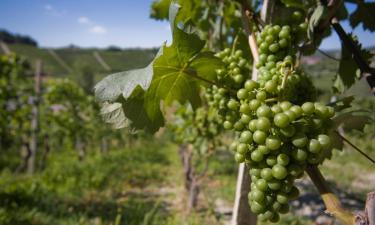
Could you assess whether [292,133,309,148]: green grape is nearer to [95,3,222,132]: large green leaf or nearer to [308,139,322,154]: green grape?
[308,139,322,154]: green grape

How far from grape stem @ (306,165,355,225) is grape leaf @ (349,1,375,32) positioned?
46.5 inches

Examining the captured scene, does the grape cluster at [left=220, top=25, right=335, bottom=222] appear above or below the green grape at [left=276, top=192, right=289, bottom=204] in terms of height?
above

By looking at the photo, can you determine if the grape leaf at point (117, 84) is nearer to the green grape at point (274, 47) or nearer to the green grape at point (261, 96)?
the green grape at point (261, 96)

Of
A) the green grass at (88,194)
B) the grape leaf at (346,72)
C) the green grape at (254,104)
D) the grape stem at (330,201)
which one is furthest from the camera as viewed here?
the green grass at (88,194)

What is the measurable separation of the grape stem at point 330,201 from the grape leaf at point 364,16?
1181mm

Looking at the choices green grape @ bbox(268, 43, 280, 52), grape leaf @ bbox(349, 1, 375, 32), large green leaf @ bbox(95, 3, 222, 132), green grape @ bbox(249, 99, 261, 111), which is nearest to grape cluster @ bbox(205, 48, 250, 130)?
large green leaf @ bbox(95, 3, 222, 132)

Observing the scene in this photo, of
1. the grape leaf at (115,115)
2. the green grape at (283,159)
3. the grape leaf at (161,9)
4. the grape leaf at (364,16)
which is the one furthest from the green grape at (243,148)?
the grape leaf at (161,9)

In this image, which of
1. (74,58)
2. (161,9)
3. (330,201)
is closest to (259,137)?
(330,201)

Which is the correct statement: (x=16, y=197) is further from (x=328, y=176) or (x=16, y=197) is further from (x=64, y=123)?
(x=328, y=176)

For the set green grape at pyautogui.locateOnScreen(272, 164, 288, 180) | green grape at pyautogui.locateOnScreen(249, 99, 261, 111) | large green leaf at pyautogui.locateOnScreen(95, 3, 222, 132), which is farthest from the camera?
large green leaf at pyautogui.locateOnScreen(95, 3, 222, 132)

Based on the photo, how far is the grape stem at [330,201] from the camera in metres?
0.85

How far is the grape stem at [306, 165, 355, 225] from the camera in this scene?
85 centimetres

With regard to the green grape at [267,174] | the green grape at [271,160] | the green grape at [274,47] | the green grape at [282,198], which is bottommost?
the green grape at [282,198]

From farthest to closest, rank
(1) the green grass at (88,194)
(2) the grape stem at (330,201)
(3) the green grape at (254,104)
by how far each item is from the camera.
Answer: (1) the green grass at (88,194), (3) the green grape at (254,104), (2) the grape stem at (330,201)
